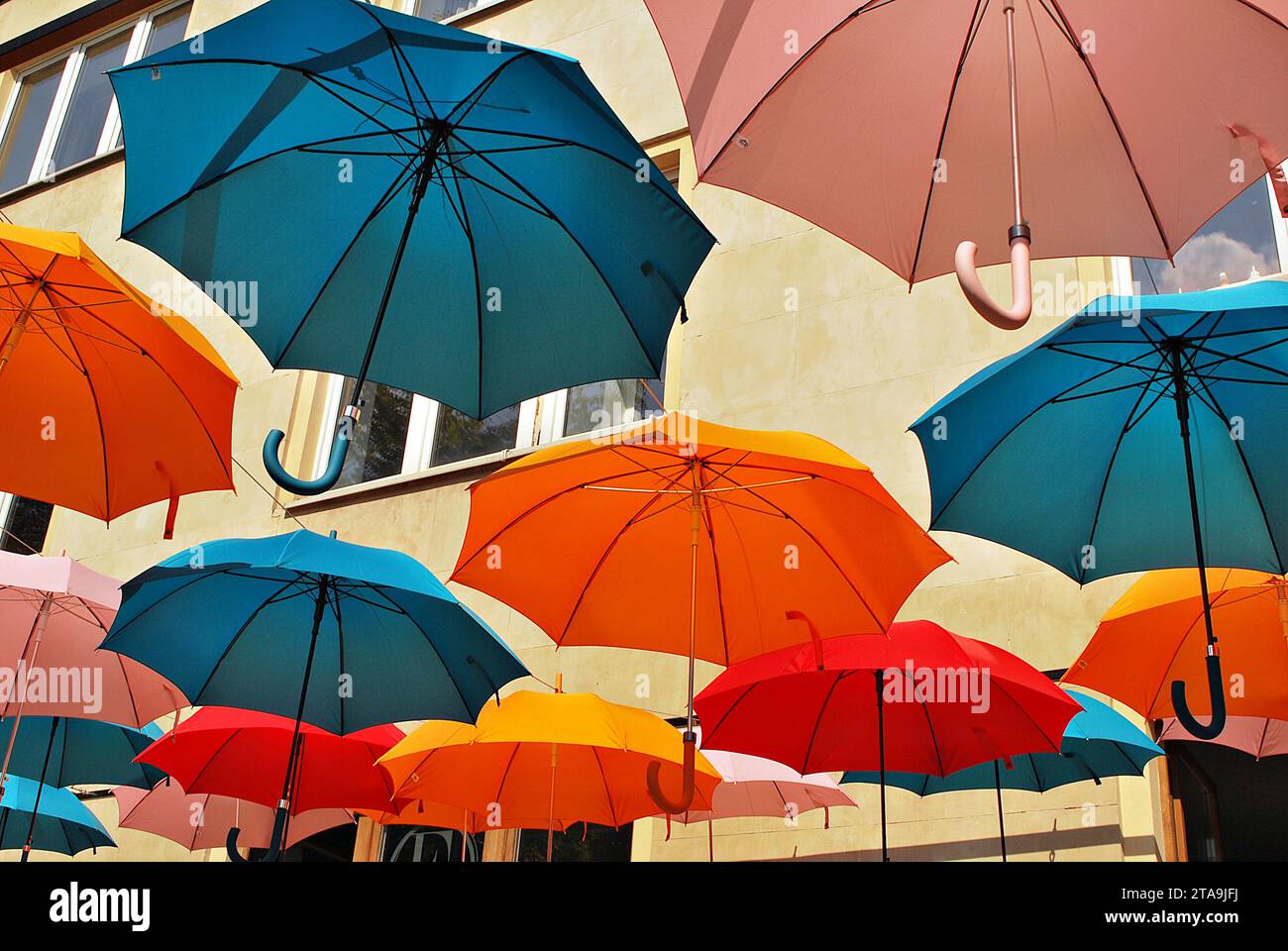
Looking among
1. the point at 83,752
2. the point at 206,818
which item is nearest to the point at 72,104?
the point at 83,752

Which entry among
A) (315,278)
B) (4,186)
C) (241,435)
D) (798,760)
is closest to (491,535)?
(315,278)

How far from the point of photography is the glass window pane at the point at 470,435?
10.7 meters

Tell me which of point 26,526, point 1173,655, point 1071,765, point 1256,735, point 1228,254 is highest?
point 1228,254

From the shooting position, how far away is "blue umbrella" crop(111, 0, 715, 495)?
14.3 feet

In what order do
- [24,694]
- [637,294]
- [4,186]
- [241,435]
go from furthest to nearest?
[4,186], [241,435], [24,694], [637,294]

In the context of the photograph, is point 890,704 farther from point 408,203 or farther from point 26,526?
point 26,526

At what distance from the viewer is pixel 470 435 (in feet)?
36.0

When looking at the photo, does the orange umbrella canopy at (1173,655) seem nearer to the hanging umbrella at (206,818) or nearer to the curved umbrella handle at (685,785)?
the curved umbrella handle at (685,785)

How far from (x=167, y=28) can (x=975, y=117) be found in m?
14.7

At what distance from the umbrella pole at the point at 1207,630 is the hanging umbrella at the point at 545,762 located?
2.33 metres

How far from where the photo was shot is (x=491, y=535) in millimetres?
5910

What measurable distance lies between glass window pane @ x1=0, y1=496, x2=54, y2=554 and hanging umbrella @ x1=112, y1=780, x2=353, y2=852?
6138 mm

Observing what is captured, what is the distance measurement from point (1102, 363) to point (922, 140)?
61.2 inches
